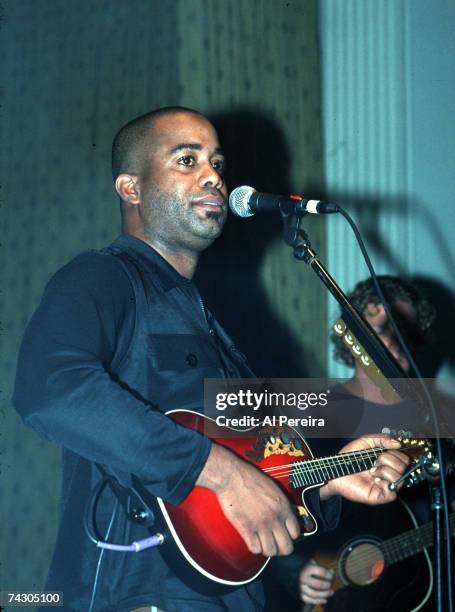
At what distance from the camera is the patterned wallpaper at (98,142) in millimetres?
3172

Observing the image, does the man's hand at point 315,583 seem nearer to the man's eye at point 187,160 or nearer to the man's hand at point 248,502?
the man's hand at point 248,502

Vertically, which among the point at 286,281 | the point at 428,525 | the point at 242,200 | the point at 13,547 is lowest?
the point at 13,547

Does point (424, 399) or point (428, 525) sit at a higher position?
point (424, 399)

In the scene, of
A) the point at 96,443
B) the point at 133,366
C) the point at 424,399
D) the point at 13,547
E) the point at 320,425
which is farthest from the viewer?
the point at 13,547

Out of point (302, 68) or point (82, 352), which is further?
point (302, 68)

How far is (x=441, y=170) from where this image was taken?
12.0ft

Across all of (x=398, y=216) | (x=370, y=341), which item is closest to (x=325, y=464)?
(x=370, y=341)

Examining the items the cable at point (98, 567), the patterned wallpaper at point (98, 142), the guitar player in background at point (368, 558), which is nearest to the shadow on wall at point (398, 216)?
the patterned wallpaper at point (98, 142)

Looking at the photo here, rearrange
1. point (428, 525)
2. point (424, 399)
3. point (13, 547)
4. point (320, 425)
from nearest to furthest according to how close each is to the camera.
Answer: point (424, 399)
point (320, 425)
point (428, 525)
point (13, 547)

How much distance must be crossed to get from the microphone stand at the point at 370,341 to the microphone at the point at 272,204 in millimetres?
15

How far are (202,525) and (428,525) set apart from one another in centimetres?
139

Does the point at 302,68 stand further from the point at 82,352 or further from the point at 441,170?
the point at 82,352

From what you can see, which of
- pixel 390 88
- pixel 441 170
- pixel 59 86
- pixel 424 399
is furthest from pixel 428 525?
pixel 59 86

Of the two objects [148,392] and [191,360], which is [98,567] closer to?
[148,392]
